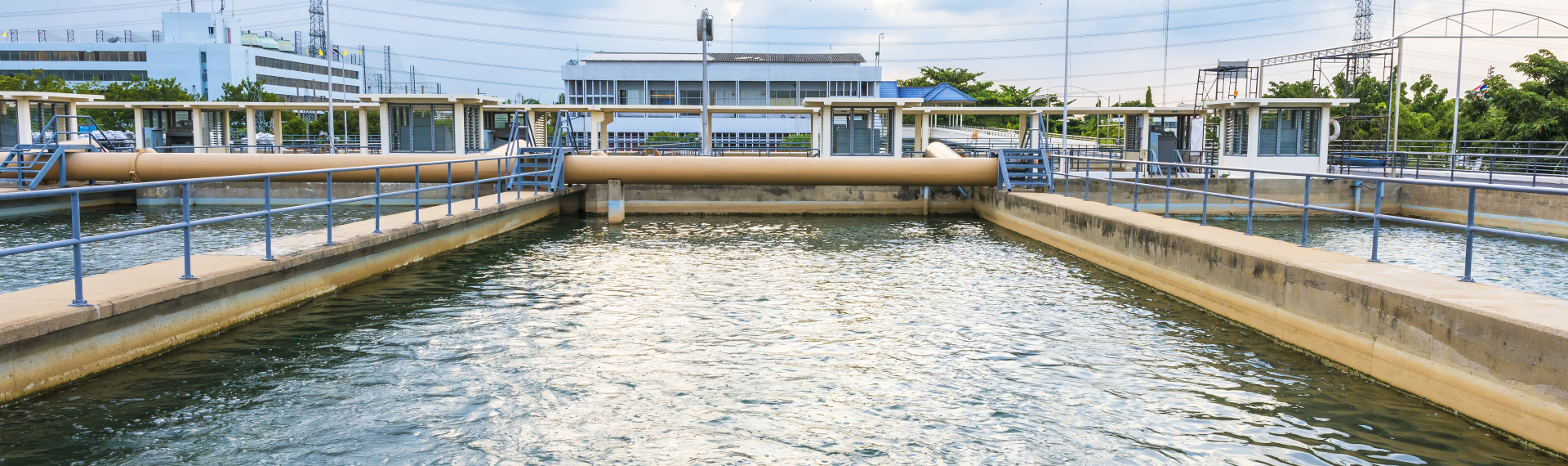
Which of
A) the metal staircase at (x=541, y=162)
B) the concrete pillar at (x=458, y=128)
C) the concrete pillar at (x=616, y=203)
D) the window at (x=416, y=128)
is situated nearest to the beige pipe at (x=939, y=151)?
the concrete pillar at (x=616, y=203)

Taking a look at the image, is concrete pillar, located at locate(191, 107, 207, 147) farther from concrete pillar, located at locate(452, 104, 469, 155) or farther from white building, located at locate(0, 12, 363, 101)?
white building, located at locate(0, 12, 363, 101)

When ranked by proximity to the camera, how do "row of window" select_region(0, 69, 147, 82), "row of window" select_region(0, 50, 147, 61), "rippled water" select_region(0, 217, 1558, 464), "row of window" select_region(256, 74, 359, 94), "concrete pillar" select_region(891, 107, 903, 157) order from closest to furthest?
"rippled water" select_region(0, 217, 1558, 464) → "concrete pillar" select_region(891, 107, 903, 157) → "row of window" select_region(0, 69, 147, 82) → "row of window" select_region(0, 50, 147, 61) → "row of window" select_region(256, 74, 359, 94)

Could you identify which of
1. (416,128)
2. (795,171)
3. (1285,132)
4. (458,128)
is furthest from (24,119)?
(1285,132)

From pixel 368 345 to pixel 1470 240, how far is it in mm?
9100

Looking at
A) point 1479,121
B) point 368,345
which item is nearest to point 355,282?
point 368,345

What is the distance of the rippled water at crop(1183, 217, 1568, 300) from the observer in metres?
15.5

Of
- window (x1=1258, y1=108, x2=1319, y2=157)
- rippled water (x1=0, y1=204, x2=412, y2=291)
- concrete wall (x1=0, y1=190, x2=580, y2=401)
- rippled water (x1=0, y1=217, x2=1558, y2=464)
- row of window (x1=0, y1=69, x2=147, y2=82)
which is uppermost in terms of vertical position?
row of window (x1=0, y1=69, x2=147, y2=82)

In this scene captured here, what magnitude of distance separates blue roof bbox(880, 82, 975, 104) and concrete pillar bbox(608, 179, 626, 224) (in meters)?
42.6

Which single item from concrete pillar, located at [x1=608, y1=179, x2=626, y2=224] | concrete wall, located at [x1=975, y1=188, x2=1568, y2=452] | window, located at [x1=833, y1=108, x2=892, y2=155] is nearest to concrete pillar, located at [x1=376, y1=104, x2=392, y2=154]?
window, located at [x1=833, y1=108, x2=892, y2=155]

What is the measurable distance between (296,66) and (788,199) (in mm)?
123599

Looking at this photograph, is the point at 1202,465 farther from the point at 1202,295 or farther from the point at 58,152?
Result: the point at 58,152

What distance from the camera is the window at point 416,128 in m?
42.0

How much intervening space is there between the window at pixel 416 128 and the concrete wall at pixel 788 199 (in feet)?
63.8

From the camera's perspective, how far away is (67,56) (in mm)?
115438
